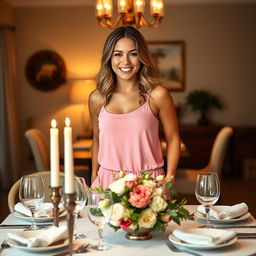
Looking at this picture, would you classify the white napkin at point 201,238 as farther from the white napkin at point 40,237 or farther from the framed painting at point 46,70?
the framed painting at point 46,70

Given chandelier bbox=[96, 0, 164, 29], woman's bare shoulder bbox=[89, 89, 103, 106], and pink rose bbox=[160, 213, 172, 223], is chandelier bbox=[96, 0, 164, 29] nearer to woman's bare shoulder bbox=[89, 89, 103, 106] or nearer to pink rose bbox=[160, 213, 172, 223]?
woman's bare shoulder bbox=[89, 89, 103, 106]

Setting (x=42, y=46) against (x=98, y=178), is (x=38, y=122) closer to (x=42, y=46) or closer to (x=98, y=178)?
(x=42, y=46)

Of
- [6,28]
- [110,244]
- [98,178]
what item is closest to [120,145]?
[98,178]

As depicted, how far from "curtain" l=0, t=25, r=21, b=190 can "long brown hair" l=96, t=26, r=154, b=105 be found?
14.7 feet

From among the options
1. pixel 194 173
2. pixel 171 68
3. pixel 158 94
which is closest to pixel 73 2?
pixel 171 68

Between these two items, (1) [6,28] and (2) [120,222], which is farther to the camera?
(1) [6,28]

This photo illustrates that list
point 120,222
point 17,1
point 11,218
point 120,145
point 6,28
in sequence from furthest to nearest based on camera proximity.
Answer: point 17,1 < point 6,28 < point 120,145 < point 11,218 < point 120,222

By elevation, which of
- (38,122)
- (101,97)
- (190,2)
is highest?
(190,2)

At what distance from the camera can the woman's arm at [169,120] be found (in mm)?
2713

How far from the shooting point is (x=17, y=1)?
25.4 feet

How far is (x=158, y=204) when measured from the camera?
6.08 ft

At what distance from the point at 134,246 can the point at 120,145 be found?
90 cm

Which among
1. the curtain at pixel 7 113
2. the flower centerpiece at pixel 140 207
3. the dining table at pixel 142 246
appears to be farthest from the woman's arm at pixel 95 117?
the curtain at pixel 7 113

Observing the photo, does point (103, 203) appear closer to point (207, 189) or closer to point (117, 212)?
point (117, 212)
